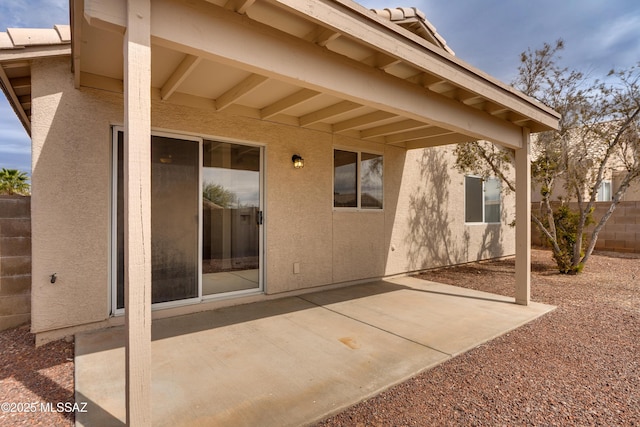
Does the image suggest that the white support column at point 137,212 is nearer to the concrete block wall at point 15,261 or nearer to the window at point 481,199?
the concrete block wall at point 15,261

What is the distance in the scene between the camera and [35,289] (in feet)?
12.5

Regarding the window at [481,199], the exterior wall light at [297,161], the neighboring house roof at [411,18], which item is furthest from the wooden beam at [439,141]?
the exterior wall light at [297,161]

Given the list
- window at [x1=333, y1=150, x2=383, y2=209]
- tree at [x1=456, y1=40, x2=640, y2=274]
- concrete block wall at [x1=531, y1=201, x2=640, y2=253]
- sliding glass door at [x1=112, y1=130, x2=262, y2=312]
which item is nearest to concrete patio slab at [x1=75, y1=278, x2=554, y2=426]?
sliding glass door at [x1=112, y1=130, x2=262, y2=312]

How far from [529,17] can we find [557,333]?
8.42 meters

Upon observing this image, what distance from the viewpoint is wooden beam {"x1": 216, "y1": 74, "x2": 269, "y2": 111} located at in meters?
3.83

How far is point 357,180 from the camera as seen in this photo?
272 inches

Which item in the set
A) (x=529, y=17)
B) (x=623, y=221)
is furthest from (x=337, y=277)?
(x=623, y=221)

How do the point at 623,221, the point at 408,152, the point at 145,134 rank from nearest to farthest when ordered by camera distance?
the point at 145,134
the point at 408,152
the point at 623,221

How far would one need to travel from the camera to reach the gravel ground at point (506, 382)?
255 cm

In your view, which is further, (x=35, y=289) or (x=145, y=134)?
(x=35, y=289)

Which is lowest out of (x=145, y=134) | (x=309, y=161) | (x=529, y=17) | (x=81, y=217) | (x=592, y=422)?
(x=592, y=422)

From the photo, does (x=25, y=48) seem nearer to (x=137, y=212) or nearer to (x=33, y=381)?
(x=137, y=212)

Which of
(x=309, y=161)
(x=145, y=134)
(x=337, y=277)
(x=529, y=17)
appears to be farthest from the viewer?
(x=529, y=17)

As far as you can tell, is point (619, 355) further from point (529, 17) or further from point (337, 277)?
point (529, 17)
